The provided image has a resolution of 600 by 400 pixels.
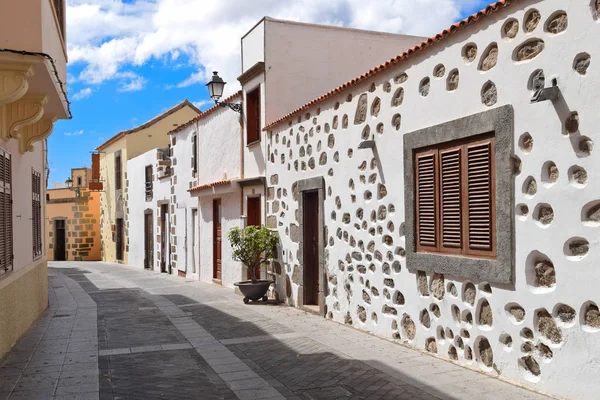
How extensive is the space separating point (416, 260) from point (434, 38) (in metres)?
2.47

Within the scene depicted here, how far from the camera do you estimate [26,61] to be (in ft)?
20.0

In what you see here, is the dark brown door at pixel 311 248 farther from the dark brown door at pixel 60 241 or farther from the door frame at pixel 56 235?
the dark brown door at pixel 60 241

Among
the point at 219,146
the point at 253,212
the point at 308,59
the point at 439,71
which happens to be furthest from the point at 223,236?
the point at 439,71

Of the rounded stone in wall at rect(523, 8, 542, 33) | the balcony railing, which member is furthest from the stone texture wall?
the rounded stone in wall at rect(523, 8, 542, 33)

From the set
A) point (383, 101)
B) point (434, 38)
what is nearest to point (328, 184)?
point (383, 101)

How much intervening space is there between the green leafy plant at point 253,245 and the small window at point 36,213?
3461mm

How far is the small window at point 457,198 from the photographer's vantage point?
19.1 feet

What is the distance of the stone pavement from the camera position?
559 centimetres

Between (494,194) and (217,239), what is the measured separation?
11.0 m

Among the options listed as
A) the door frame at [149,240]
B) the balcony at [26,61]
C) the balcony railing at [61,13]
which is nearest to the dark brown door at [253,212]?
the balcony railing at [61,13]

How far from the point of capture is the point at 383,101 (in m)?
7.74

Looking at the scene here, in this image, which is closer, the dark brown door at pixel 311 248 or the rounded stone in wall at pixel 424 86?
the rounded stone in wall at pixel 424 86

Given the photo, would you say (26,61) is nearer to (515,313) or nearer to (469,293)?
(469,293)

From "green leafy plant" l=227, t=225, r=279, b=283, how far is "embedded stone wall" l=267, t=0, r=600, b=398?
2.82 metres
